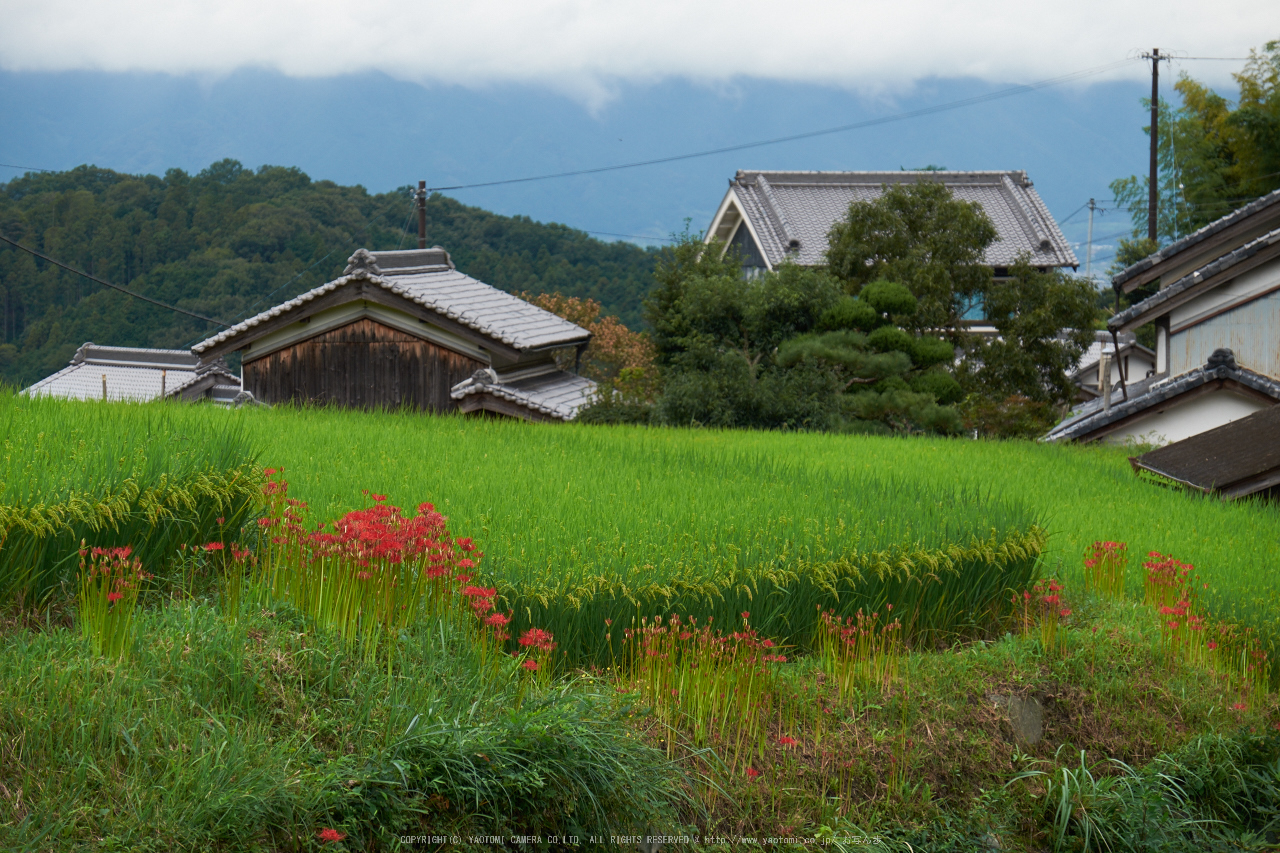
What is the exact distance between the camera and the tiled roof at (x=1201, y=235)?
18.4 meters

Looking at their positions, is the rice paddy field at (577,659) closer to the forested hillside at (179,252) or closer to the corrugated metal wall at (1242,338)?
the corrugated metal wall at (1242,338)

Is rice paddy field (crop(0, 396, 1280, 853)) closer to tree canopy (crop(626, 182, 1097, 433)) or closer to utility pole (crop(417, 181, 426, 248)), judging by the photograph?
tree canopy (crop(626, 182, 1097, 433))

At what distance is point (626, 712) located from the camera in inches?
209

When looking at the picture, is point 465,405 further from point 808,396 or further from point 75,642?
point 75,642

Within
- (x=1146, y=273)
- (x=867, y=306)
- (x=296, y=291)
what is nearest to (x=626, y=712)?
(x=867, y=306)

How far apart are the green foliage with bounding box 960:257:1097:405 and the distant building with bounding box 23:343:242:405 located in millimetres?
21805

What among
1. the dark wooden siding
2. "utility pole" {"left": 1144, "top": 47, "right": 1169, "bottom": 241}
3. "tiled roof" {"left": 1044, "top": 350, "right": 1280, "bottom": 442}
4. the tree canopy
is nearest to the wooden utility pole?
"utility pole" {"left": 1144, "top": 47, "right": 1169, "bottom": 241}

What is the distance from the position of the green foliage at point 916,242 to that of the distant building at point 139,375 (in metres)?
19.2

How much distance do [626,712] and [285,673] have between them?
67.4 inches

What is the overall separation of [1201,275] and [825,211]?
2101cm

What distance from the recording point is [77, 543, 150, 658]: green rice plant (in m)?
4.76

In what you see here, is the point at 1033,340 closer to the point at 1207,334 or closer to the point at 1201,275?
the point at 1207,334

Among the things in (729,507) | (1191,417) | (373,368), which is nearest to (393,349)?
(373,368)

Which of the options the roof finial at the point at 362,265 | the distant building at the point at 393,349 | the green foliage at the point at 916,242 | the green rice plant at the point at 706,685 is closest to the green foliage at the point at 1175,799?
the green rice plant at the point at 706,685
